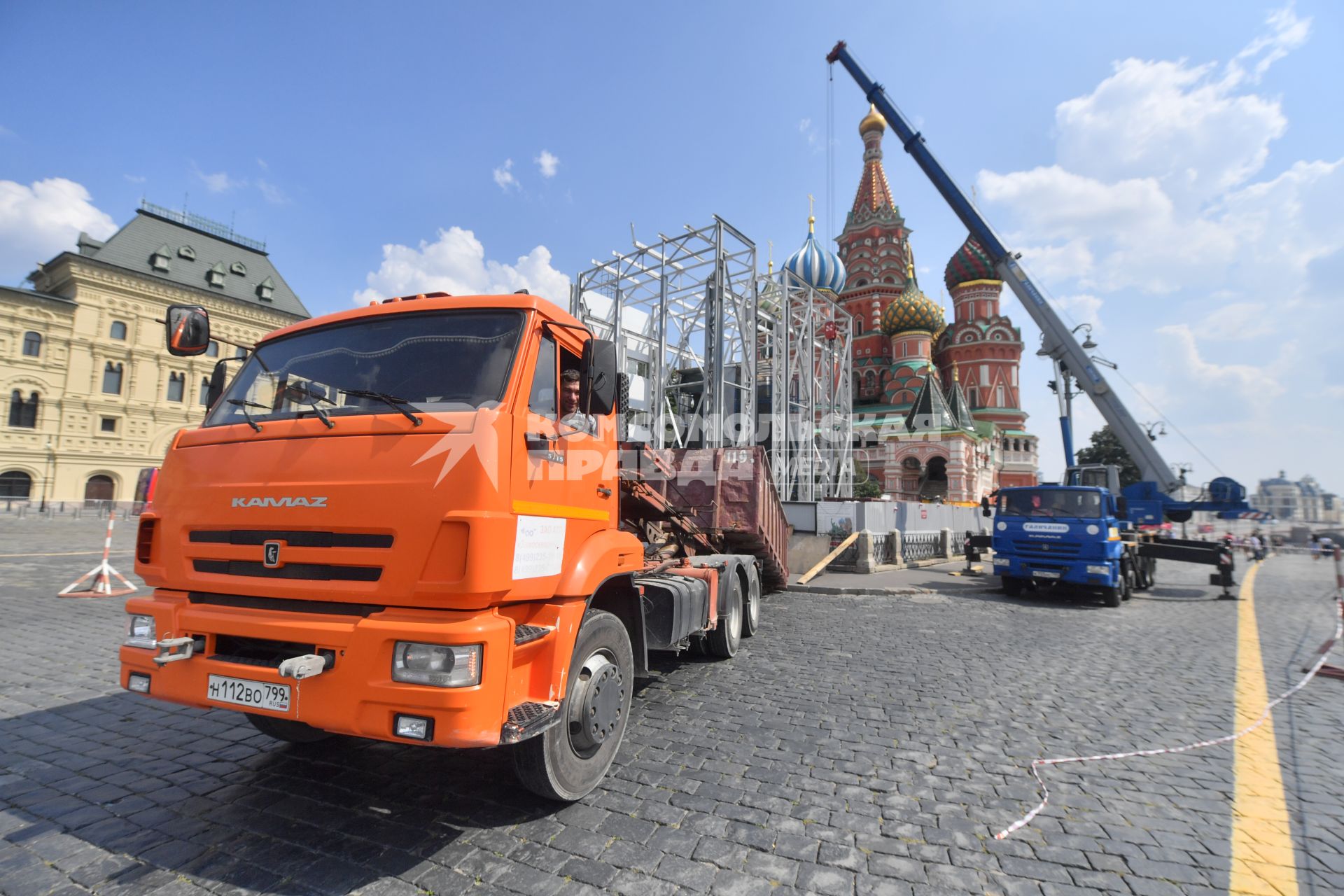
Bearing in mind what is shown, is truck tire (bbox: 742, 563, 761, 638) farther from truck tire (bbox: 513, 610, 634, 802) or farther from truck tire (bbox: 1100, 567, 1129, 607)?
truck tire (bbox: 1100, 567, 1129, 607)

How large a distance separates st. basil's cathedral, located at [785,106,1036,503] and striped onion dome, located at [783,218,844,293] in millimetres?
91

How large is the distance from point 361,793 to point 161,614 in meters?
1.44

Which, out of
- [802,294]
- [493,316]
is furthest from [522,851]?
[802,294]

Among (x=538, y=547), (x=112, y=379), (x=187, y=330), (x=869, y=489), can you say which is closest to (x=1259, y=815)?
(x=538, y=547)

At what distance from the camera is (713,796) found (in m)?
3.34

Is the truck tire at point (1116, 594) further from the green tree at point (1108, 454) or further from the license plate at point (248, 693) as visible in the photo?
the green tree at point (1108, 454)

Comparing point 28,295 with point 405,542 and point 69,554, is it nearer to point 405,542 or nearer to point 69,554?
point 69,554

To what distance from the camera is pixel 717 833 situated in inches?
116

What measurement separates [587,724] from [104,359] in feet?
158

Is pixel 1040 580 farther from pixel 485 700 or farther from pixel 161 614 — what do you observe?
pixel 161 614

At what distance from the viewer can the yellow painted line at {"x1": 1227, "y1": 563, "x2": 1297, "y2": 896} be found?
8.71 ft

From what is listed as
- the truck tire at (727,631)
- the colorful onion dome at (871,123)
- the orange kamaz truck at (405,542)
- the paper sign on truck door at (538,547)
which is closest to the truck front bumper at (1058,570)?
the truck tire at (727,631)

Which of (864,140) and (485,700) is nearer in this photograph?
(485,700)

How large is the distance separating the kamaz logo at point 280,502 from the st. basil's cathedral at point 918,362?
1727 inches
